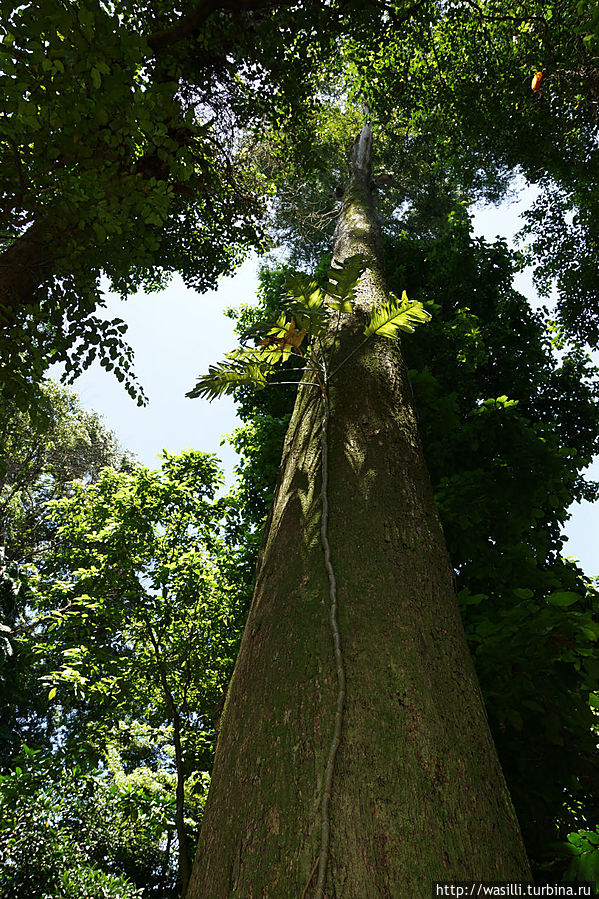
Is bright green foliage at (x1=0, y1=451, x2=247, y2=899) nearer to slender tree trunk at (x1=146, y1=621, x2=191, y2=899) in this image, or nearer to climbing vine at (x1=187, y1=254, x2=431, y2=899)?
slender tree trunk at (x1=146, y1=621, x2=191, y2=899)

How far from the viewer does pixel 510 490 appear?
130 inches

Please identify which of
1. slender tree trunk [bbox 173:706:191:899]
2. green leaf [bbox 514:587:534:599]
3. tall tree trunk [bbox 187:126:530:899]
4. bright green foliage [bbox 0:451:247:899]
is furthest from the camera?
bright green foliage [bbox 0:451:247:899]

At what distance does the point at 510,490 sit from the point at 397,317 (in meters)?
1.80

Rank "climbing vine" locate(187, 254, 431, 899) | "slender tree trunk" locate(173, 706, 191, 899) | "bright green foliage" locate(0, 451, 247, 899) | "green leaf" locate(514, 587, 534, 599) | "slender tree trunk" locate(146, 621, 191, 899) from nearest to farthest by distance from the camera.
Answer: "green leaf" locate(514, 587, 534, 599) → "climbing vine" locate(187, 254, 431, 899) → "slender tree trunk" locate(173, 706, 191, 899) → "slender tree trunk" locate(146, 621, 191, 899) → "bright green foliage" locate(0, 451, 247, 899)

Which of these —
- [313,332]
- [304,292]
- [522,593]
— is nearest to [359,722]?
[522,593]

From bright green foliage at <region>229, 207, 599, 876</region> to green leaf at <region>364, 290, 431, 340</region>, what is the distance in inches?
51.9

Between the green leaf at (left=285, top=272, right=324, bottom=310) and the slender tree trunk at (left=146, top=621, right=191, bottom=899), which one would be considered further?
the slender tree trunk at (left=146, top=621, right=191, bottom=899)

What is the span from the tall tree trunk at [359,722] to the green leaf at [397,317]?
2.46 feet

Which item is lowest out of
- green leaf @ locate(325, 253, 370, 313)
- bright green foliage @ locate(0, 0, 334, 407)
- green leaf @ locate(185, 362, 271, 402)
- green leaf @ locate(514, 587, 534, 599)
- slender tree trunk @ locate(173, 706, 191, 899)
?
slender tree trunk @ locate(173, 706, 191, 899)

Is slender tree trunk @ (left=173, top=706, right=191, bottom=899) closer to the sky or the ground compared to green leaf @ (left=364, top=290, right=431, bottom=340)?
closer to the ground

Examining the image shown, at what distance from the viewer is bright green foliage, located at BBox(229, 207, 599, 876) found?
6.29 feet

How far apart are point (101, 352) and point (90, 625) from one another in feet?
10.4

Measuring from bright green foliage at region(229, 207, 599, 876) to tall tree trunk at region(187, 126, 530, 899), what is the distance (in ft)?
2.40

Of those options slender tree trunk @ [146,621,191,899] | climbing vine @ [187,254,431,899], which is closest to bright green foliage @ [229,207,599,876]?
climbing vine @ [187,254,431,899]
